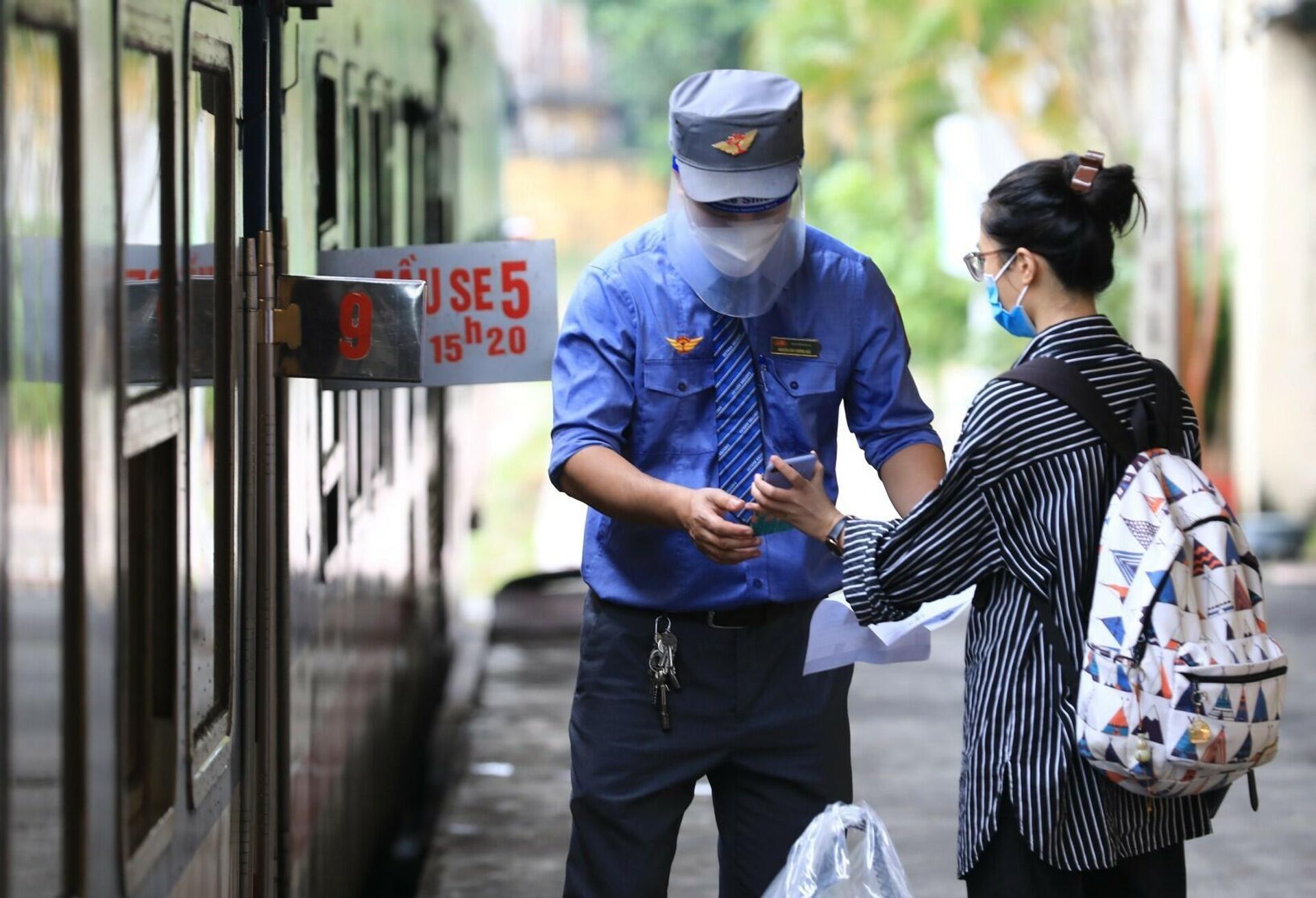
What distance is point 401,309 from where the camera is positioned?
357cm

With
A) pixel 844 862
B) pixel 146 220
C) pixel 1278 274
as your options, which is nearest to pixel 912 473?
pixel 844 862

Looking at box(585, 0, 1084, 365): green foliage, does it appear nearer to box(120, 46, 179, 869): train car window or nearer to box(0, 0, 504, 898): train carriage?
box(0, 0, 504, 898): train carriage

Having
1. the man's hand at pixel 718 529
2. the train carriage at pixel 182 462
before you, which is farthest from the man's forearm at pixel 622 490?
the train carriage at pixel 182 462

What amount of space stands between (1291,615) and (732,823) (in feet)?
25.5

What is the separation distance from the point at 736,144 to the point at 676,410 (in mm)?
476

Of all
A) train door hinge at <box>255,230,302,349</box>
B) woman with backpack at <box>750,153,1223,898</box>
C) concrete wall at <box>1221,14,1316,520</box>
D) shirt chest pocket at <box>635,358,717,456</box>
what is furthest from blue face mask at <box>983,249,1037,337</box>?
concrete wall at <box>1221,14,1316,520</box>

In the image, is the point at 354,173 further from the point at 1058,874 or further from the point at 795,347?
the point at 1058,874

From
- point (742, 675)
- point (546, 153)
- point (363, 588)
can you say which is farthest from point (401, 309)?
point (546, 153)

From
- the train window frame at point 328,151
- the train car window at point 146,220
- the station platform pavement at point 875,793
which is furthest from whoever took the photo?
the station platform pavement at point 875,793

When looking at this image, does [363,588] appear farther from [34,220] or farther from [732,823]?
[34,220]

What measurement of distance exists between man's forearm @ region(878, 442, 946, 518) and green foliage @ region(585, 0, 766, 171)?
102ft

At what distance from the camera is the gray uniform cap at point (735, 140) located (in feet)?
10.9

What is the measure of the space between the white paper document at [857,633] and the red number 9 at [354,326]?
98 cm

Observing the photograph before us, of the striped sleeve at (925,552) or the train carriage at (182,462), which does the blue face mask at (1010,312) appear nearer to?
the striped sleeve at (925,552)
